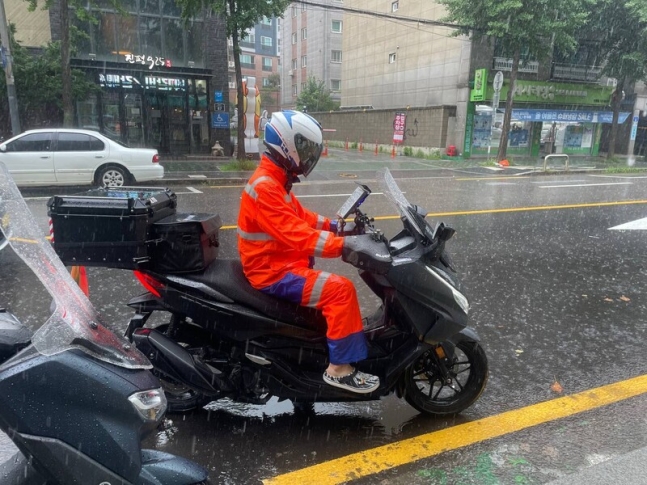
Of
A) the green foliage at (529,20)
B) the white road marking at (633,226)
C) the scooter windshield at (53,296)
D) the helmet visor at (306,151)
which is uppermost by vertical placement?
the green foliage at (529,20)

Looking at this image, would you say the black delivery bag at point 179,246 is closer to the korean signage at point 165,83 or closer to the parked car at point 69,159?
the parked car at point 69,159

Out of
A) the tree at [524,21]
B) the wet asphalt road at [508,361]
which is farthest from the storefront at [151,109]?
the wet asphalt road at [508,361]

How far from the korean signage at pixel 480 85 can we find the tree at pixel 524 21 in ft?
5.02

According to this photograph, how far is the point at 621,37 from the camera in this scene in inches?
897

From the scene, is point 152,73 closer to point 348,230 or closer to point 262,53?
point 348,230

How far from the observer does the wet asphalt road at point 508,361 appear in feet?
8.76

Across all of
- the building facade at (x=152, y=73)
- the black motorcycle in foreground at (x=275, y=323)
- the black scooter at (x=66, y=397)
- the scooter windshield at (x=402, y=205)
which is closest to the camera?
the black scooter at (x=66, y=397)

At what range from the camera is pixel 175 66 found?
66.0ft

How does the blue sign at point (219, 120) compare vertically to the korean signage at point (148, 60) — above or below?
below

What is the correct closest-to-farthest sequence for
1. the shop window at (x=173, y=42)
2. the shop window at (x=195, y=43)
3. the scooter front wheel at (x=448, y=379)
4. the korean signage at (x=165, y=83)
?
the scooter front wheel at (x=448, y=379), the korean signage at (x=165, y=83), the shop window at (x=173, y=42), the shop window at (x=195, y=43)

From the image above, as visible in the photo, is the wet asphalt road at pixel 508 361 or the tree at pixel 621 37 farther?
the tree at pixel 621 37

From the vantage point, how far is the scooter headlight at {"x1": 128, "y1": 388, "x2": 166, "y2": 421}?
1470 millimetres

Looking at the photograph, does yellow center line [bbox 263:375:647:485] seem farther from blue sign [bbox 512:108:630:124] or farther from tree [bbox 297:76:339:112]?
tree [bbox 297:76:339:112]

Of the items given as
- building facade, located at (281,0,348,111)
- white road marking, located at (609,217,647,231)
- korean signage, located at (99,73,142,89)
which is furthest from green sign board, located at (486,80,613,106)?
building facade, located at (281,0,348,111)
